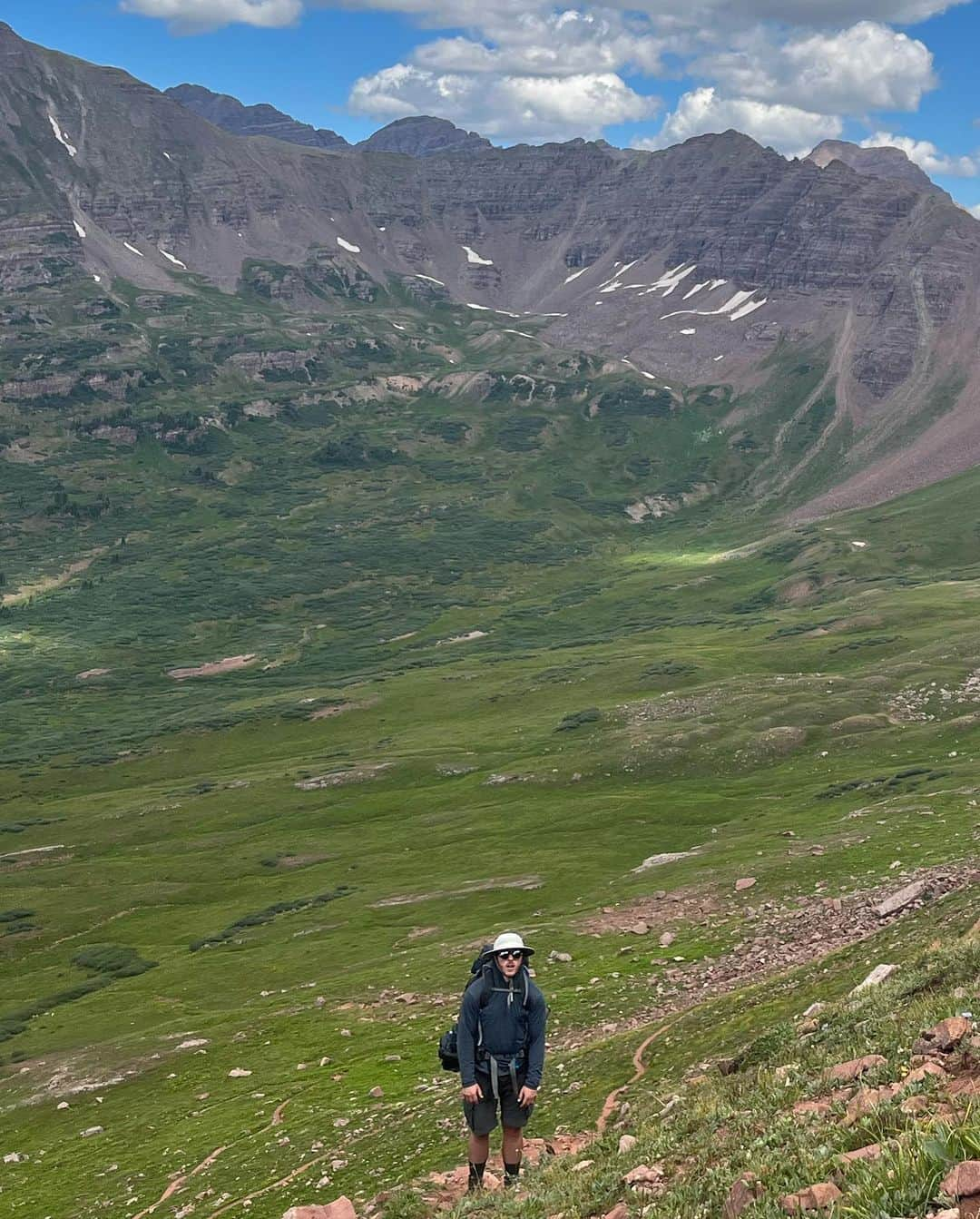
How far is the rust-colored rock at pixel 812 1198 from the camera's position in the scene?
12.1 m

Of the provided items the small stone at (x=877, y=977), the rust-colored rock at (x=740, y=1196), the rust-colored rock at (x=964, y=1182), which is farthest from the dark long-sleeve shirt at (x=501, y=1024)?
the small stone at (x=877, y=977)

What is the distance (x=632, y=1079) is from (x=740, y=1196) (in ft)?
80.7

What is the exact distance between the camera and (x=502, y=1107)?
73.5 ft

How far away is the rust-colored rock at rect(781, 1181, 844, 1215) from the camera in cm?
1212

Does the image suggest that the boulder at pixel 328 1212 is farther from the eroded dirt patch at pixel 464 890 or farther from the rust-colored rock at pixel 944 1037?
the eroded dirt patch at pixel 464 890

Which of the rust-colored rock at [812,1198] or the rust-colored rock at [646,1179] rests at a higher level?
the rust-colored rock at [812,1198]

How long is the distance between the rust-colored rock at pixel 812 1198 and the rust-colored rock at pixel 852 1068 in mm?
6346

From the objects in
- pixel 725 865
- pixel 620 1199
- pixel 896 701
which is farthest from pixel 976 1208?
pixel 896 701

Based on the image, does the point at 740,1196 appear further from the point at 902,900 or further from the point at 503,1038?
the point at 902,900

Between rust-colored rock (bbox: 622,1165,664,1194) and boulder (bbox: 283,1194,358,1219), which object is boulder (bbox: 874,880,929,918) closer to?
boulder (bbox: 283,1194,358,1219)

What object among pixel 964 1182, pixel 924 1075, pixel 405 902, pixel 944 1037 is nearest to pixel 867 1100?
pixel 924 1075

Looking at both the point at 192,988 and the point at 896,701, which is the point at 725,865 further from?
the point at 896,701

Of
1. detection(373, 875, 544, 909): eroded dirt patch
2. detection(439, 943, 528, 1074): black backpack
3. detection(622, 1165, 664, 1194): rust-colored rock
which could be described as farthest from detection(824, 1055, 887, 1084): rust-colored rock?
detection(373, 875, 544, 909): eroded dirt patch

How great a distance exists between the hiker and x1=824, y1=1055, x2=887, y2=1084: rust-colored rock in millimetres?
5284
